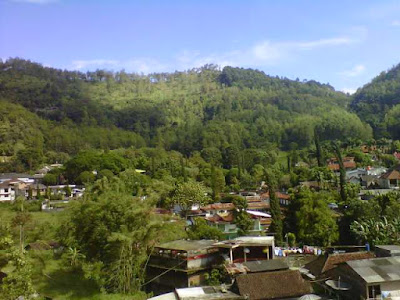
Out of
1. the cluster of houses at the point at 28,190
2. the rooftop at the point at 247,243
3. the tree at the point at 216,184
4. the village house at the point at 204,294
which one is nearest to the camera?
the village house at the point at 204,294

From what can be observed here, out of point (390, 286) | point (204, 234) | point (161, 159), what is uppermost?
point (161, 159)

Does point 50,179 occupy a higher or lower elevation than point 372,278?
higher

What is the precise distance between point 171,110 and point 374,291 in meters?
88.0

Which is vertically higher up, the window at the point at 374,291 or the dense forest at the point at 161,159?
the dense forest at the point at 161,159

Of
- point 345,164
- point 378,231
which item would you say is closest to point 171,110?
point 345,164

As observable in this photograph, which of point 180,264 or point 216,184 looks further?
point 216,184

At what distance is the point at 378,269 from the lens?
13.6 meters

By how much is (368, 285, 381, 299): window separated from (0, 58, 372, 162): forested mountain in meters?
46.3

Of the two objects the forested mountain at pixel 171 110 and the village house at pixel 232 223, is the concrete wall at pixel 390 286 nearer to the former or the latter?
the village house at pixel 232 223

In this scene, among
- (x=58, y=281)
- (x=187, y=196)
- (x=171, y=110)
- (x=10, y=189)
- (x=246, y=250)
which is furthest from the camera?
(x=171, y=110)

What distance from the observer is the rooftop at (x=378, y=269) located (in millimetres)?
13008

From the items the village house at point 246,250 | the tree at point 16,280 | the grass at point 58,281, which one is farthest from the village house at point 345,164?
the tree at point 16,280

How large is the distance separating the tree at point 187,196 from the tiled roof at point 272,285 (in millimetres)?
18075

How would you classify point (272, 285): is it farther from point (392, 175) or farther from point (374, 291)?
point (392, 175)
